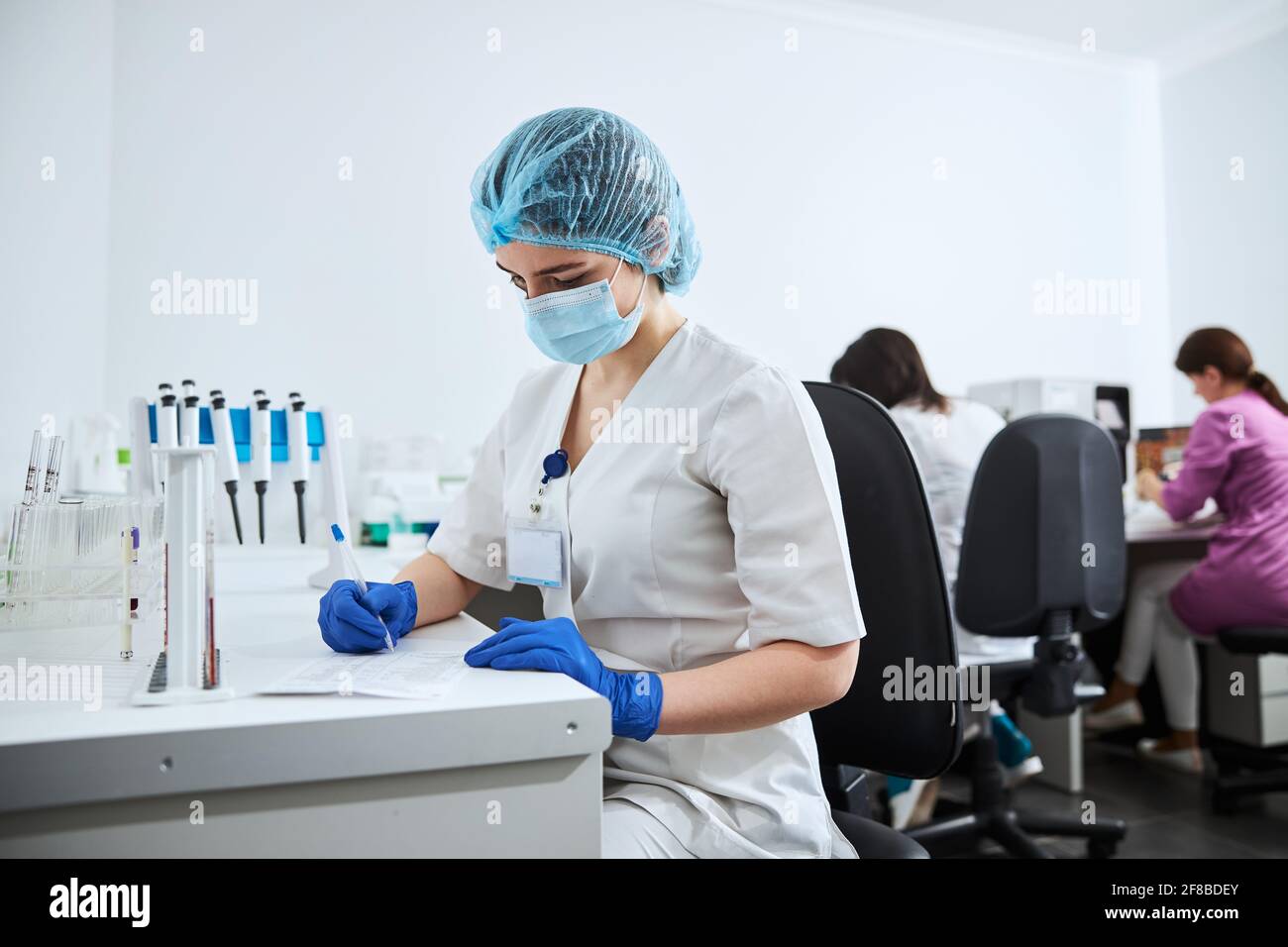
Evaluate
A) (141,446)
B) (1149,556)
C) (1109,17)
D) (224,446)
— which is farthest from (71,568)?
(1109,17)

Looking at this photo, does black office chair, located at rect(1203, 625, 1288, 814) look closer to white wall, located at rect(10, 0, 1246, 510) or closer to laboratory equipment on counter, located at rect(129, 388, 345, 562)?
white wall, located at rect(10, 0, 1246, 510)

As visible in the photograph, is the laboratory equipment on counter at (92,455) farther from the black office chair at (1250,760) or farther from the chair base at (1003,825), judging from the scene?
the black office chair at (1250,760)

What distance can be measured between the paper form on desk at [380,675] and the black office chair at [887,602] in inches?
21.6

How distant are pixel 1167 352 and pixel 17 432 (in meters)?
4.28

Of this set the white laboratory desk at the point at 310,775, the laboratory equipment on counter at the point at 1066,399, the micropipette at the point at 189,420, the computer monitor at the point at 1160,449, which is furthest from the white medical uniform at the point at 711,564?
the computer monitor at the point at 1160,449

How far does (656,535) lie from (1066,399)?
2710 mm

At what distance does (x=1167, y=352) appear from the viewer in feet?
13.2

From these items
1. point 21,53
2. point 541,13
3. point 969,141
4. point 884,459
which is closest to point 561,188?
point 884,459

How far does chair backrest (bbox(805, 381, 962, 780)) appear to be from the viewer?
1.12 meters

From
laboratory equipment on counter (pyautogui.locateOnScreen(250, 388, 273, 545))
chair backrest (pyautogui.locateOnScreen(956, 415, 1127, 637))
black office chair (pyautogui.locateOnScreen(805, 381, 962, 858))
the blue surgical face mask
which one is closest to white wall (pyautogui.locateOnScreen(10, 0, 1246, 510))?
laboratory equipment on counter (pyautogui.locateOnScreen(250, 388, 273, 545))

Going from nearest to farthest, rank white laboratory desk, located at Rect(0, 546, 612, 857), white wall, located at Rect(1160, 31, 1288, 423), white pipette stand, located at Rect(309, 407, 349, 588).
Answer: white laboratory desk, located at Rect(0, 546, 612, 857)
white pipette stand, located at Rect(309, 407, 349, 588)
white wall, located at Rect(1160, 31, 1288, 423)

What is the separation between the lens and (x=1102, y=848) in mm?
2100

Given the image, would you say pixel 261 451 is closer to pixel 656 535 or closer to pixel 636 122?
pixel 656 535
